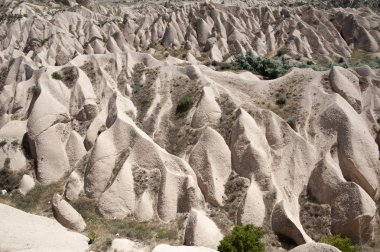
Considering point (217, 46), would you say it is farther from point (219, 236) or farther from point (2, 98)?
point (219, 236)

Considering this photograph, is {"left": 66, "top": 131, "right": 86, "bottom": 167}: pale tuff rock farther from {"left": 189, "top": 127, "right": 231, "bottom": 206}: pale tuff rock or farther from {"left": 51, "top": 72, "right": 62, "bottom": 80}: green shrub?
{"left": 189, "top": 127, "right": 231, "bottom": 206}: pale tuff rock

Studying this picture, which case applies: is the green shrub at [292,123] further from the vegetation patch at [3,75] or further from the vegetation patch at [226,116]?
the vegetation patch at [3,75]

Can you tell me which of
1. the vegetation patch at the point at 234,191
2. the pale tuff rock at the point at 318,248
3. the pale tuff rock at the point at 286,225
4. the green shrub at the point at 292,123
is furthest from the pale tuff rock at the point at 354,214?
the pale tuff rock at the point at 318,248

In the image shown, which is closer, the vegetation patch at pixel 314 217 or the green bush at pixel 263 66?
the vegetation patch at pixel 314 217

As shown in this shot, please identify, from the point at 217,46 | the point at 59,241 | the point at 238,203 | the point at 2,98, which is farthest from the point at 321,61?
the point at 59,241

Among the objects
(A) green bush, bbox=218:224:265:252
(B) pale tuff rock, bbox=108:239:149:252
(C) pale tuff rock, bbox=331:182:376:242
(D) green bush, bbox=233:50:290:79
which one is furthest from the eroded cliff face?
(D) green bush, bbox=233:50:290:79

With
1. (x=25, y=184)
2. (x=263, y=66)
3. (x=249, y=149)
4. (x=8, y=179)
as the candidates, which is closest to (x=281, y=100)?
(x=249, y=149)
